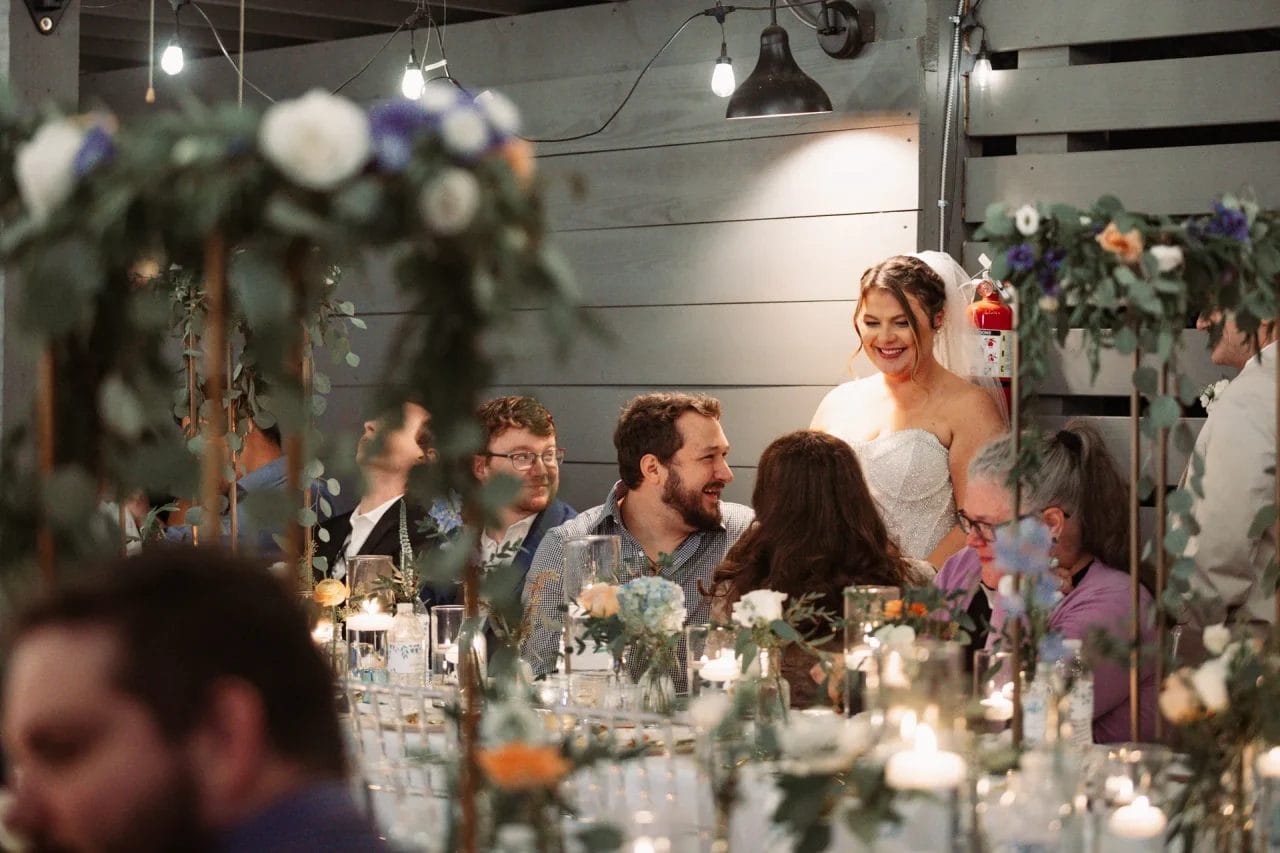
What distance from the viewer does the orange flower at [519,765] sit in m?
1.44

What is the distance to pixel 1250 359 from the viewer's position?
10.1 feet

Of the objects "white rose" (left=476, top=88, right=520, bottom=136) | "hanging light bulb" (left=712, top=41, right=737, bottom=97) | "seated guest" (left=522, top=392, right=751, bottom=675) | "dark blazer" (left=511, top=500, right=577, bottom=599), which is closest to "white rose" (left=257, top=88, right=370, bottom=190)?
"white rose" (left=476, top=88, right=520, bottom=136)

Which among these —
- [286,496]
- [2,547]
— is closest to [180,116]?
[286,496]

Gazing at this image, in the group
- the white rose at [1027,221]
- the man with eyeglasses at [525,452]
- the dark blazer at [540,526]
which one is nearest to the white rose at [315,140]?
the white rose at [1027,221]

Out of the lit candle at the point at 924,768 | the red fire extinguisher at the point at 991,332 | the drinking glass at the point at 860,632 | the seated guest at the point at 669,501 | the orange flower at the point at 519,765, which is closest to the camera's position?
the orange flower at the point at 519,765

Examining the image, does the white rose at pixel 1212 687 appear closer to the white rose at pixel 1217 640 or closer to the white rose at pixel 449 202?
the white rose at pixel 1217 640

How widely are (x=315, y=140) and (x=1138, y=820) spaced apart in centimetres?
128

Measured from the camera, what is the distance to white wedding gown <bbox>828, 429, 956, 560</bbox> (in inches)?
173

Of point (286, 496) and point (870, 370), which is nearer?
point (286, 496)

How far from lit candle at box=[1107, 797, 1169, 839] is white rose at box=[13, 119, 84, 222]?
136 centimetres

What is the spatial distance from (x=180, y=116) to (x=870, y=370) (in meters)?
3.88

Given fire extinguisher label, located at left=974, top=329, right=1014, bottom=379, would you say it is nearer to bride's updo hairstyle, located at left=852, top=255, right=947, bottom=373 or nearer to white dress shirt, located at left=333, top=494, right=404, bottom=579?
bride's updo hairstyle, located at left=852, top=255, right=947, bottom=373

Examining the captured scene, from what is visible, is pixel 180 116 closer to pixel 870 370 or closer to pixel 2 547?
pixel 2 547

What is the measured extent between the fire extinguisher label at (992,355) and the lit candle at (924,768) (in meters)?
2.94
